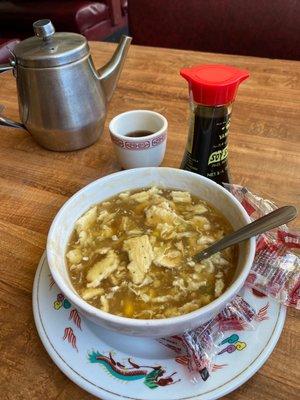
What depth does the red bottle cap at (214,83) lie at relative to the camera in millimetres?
679

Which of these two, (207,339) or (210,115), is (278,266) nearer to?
(207,339)

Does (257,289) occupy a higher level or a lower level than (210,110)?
lower

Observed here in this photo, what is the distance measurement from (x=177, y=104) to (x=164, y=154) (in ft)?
0.95

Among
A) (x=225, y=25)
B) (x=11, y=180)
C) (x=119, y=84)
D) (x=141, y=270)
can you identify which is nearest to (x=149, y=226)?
(x=141, y=270)

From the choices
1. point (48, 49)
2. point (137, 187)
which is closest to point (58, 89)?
point (48, 49)

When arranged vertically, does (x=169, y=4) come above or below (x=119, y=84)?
above

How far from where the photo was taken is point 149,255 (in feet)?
2.20

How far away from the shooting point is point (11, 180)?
1.01 metres

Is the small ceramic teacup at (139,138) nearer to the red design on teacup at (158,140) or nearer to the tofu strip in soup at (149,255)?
the red design on teacup at (158,140)

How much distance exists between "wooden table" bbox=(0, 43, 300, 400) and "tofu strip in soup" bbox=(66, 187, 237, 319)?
13cm

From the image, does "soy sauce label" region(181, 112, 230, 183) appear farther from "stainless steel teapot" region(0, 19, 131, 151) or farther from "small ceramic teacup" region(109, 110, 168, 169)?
"stainless steel teapot" region(0, 19, 131, 151)

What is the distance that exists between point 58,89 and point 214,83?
0.44 metres

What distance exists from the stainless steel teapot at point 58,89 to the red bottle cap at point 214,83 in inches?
14.6

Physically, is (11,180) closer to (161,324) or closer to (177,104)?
(177,104)
